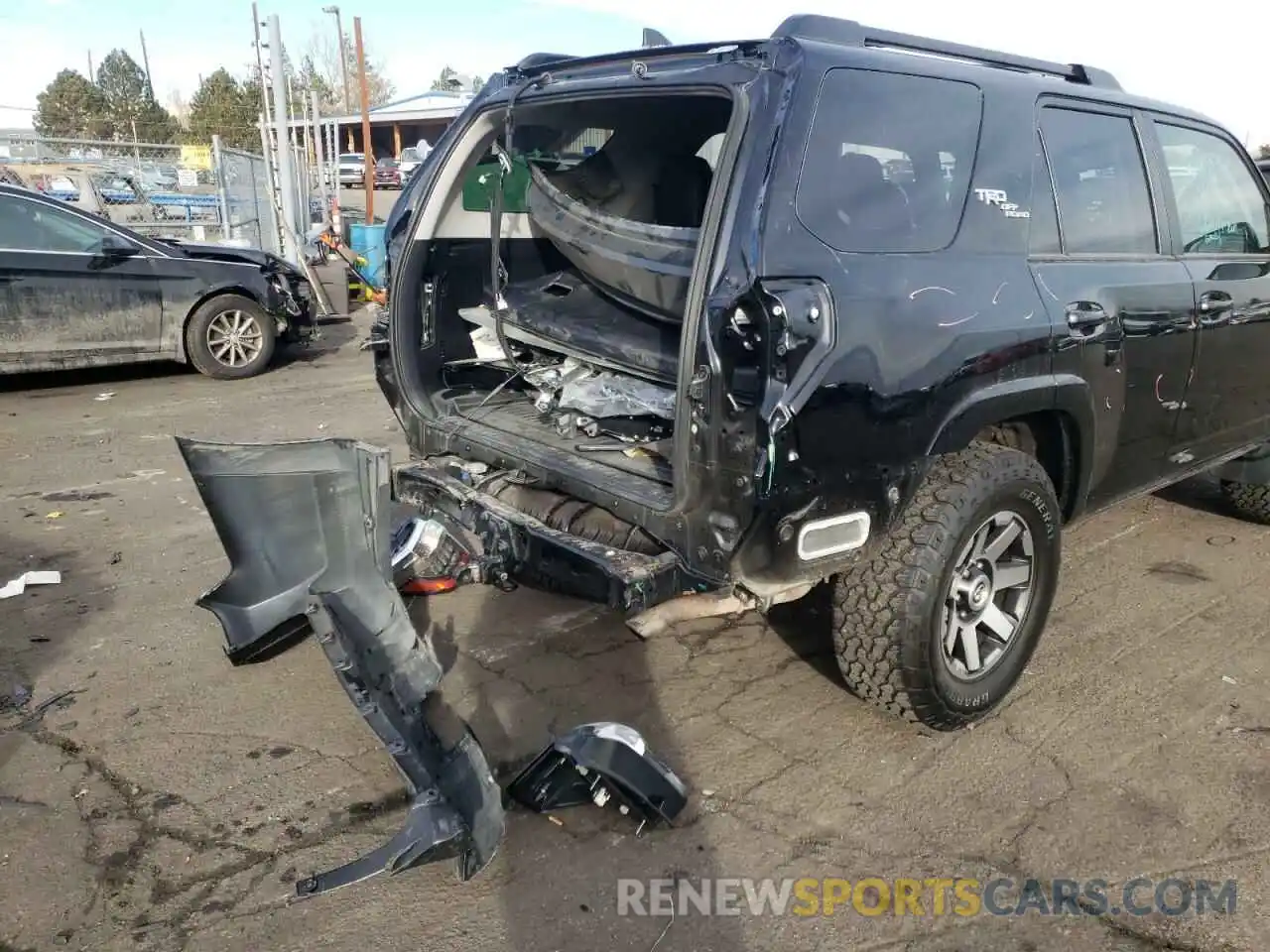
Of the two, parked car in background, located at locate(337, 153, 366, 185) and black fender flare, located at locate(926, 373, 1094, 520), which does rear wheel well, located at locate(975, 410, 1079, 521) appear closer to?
black fender flare, located at locate(926, 373, 1094, 520)

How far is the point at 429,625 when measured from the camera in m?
4.00

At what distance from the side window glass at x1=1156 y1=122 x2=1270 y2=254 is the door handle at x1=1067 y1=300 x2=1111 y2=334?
3.28 ft

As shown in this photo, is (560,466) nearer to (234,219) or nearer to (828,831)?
(828,831)

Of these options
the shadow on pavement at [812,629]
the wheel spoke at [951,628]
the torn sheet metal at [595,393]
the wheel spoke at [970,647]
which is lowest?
the shadow on pavement at [812,629]

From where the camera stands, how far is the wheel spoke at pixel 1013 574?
3.30 metres

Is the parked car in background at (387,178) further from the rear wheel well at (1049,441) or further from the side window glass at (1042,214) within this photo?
the rear wheel well at (1049,441)

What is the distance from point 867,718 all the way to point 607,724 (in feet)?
3.41

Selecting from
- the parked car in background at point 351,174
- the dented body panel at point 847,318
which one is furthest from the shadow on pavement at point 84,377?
the parked car in background at point 351,174

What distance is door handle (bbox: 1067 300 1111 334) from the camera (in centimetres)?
323

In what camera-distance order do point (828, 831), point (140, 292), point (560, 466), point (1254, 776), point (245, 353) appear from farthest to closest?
point (245, 353), point (140, 292), point (560, 466), point (1254, 776), point (828, 831)

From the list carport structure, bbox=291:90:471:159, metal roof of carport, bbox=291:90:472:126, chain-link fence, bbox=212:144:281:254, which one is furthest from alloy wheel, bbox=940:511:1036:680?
metal roof of carport, bbox=291:90:472:126

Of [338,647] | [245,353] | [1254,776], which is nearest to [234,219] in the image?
[245,353]

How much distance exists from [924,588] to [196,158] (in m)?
18.7

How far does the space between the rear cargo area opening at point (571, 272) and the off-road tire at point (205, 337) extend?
5.66 meters
